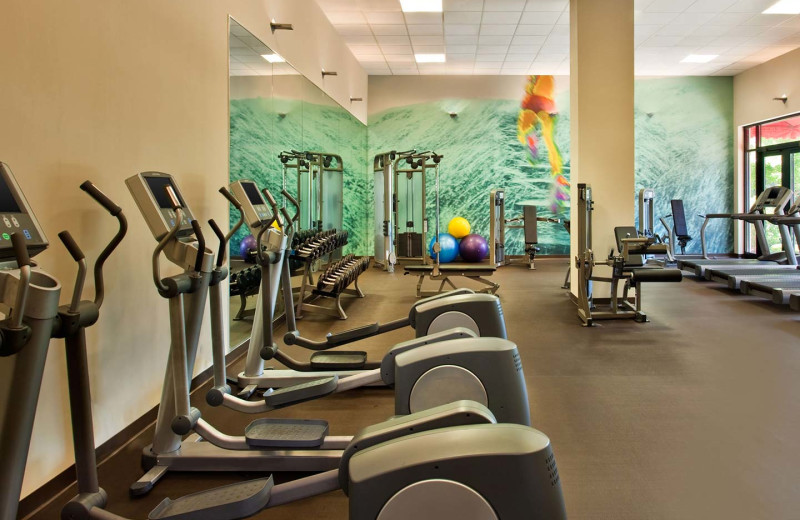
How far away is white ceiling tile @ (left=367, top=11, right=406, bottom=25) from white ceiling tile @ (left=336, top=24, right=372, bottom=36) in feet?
0.83

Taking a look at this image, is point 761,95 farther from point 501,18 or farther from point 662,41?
point 501,18

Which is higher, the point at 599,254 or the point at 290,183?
the point at 290,183

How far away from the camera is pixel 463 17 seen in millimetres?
7309

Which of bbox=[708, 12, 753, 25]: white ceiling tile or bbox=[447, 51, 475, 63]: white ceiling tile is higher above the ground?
bbox=[447, 51, 475, 63]: white ceiling tile

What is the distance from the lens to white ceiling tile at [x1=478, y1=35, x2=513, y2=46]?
8220 millimetres

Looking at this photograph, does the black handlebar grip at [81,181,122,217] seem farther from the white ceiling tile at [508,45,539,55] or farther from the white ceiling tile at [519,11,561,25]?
the white ceiling tile at [508,45,539,55]

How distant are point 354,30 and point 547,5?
8.55 feet

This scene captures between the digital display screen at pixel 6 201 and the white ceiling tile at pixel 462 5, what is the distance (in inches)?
243

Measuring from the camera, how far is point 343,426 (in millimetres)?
2818

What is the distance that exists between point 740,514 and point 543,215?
926 cm

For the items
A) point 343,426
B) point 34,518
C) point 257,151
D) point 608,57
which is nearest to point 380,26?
point 608,57

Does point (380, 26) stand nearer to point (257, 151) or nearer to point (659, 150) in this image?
point (257, 151)

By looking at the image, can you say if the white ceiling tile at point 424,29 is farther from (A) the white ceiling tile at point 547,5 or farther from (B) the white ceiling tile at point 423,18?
(A) the white ceiling tile at point 547,5

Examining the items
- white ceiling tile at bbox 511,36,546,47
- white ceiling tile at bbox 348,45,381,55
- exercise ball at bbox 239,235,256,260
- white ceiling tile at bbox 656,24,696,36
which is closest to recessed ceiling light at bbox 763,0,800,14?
white ceiling tile at bbox 656,24,696,36
